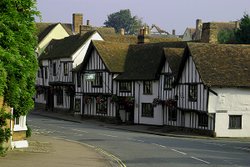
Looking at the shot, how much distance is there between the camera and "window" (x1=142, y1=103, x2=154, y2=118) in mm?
44547

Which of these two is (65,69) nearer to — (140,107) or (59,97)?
(59,97)

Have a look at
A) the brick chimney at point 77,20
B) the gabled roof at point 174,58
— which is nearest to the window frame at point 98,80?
the gabled roof at point 174,58

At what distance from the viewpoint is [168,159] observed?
21969 mm

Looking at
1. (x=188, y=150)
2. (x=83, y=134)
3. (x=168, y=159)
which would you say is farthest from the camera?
(x=83, y=134)

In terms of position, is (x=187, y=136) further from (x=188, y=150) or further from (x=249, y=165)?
(x=249, y=165)

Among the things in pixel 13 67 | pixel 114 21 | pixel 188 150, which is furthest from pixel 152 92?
pixel 114 21

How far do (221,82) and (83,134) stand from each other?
11318 mm

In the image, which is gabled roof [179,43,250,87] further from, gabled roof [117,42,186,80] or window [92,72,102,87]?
window [92,72,102,87]

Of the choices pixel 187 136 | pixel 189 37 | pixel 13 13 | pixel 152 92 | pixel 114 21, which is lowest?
pixel 187 136

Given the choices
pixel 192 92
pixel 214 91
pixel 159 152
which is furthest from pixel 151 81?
pixel 159 152

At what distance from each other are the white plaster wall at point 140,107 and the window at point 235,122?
23.8 ft

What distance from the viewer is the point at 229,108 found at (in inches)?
1500

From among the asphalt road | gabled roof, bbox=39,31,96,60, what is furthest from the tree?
the asphalt road

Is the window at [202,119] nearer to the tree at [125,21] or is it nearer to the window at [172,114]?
the window at [172,114]
